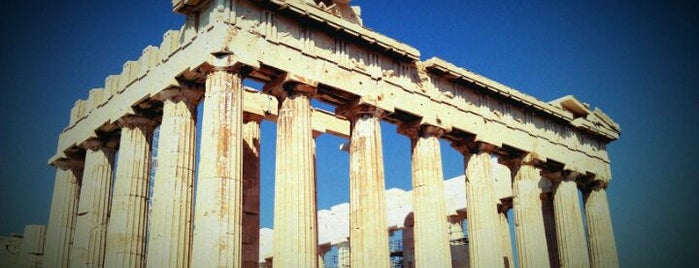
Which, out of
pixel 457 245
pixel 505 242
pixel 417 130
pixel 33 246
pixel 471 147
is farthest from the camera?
pixel 457 245

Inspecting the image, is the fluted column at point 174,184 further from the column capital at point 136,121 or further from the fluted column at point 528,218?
the fluted column at point 528,218

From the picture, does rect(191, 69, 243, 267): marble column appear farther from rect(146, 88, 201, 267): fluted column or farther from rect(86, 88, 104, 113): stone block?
rect(86, 88, 104, 113): stone block

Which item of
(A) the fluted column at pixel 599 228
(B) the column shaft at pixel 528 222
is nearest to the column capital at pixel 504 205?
(A) the fluted column at pixel 599 228

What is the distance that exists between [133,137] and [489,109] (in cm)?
1321

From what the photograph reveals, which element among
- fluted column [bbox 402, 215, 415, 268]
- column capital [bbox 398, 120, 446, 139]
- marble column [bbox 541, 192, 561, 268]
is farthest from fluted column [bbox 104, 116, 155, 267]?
marble column [bbox 541, 192, 561, 268]

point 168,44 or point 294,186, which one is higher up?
point 168,44

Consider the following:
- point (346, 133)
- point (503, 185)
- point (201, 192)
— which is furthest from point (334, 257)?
point (201, 192)

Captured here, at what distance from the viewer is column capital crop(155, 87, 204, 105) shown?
20.4 m

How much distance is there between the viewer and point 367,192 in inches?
841

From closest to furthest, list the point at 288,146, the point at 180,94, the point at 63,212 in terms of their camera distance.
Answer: the point at 288,146 → the point at 180,94 → the point at 63,212

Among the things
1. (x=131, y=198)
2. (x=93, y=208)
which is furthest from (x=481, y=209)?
(x=93, y=208)

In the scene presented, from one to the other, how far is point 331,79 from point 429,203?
18.1 feet

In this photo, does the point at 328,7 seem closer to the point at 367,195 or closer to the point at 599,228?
the point at 367,195

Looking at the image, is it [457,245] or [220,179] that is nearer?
[220,179]
